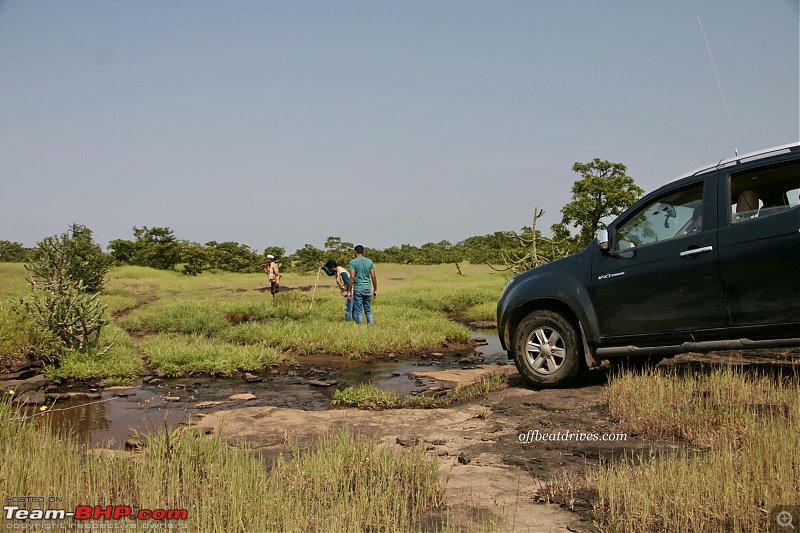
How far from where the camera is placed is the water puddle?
7461mm

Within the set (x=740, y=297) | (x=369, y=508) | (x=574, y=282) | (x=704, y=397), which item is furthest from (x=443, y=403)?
(x=369, y=508)

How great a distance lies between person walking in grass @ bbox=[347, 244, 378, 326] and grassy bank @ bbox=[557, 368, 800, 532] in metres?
9.21

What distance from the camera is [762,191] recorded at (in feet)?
21.5

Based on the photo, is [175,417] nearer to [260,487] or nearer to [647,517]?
[260,487]

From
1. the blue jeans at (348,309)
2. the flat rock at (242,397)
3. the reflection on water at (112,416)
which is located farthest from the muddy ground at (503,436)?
the blue jeans at (348,309)

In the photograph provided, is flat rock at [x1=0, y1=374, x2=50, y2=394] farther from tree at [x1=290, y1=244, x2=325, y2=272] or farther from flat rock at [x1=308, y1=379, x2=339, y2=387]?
tree at [x1=290, y1=244, x2=325, y2=272]

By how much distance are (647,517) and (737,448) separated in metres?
1.67

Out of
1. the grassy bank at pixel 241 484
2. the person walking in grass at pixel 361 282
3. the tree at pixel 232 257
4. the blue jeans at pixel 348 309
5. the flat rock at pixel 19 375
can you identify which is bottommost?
the grassy bank at pixel 241 484

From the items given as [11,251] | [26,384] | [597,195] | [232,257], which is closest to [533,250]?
[597,195]

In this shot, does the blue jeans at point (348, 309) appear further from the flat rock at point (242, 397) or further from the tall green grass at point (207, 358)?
the flat rock at point (242, 397)

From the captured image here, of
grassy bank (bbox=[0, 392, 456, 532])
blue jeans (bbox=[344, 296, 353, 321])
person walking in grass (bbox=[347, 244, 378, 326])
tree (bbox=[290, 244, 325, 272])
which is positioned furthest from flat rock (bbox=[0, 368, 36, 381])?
tree (bbox=[290, 244, 325, 272])

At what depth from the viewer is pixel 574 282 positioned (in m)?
7.69

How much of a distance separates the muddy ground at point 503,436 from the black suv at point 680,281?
2.33 ft

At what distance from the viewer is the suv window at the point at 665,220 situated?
22.7 feet
